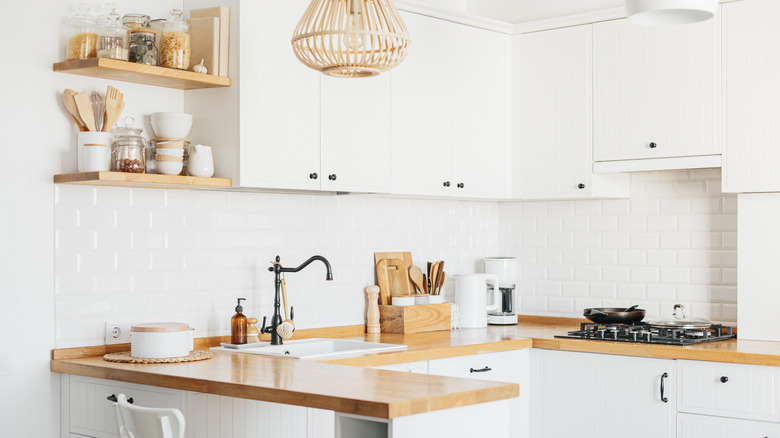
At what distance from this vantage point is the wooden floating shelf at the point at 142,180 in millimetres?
3265

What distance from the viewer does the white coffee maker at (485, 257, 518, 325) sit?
498 centimetres

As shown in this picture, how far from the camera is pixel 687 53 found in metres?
4.31

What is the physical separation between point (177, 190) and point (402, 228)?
4.69ft

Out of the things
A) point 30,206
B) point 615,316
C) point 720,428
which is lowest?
point 720,428

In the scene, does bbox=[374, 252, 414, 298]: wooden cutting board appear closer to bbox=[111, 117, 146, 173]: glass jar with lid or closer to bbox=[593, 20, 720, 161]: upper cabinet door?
bbox=[593, 20, 720, 161]: upper cabinet door

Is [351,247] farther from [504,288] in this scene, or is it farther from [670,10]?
[670,10]

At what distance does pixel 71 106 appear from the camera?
3.42 metres

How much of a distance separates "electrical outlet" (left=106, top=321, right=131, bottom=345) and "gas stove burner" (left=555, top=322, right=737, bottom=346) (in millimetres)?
2038

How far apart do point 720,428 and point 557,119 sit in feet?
5.95

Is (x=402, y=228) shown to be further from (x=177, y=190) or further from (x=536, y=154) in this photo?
(x=177, y=190)

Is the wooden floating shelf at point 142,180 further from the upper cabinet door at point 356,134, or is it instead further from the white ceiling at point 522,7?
the white ceiling at point 522,7

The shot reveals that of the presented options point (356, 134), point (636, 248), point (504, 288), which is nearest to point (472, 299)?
point (504, 288)

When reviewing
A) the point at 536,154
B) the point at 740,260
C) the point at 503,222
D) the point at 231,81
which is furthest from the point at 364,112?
the point at 740,260

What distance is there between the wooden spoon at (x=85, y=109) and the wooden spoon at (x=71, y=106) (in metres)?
0.02
